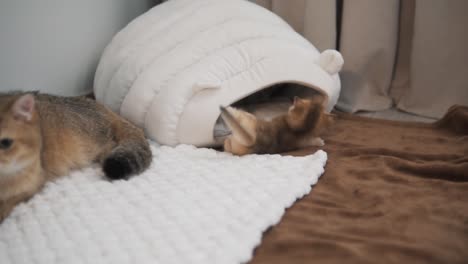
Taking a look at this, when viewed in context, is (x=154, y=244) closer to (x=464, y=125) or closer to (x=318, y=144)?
(x=318, y=144)

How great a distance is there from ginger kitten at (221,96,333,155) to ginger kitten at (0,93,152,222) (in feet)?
1.01

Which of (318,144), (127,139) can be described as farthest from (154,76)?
(318,144)

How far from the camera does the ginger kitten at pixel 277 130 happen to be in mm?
1419

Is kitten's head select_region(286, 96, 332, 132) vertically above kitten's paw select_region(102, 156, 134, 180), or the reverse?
kitten's head select_region(286, 96, 332, 132)

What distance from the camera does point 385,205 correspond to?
44.3 inches

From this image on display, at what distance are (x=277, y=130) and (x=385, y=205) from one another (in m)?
0.48

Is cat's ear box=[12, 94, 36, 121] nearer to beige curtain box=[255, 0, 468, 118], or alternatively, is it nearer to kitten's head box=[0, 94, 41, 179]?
kitten's head box=[0, 94, 41, 179]

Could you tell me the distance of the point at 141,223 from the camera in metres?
1.06

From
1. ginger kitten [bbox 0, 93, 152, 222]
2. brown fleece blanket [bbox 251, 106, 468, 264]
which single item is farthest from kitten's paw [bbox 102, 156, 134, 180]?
brown fleece blanket [bbox 251, 106, 468, 264]

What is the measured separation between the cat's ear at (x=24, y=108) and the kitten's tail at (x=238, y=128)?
57 centimetres

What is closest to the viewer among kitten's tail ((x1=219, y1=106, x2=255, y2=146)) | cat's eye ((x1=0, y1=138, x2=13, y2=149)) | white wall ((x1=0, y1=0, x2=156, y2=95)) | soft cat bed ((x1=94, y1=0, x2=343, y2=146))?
cat's eye ((x1=0, y1=138, x2=13, y2=149))

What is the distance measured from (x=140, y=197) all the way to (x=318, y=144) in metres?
0.70

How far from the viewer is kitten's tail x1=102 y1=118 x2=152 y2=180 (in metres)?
1.27

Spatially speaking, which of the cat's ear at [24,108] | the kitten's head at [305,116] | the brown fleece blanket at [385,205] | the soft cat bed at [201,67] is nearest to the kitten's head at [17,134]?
the cat's ear at [24,108]
